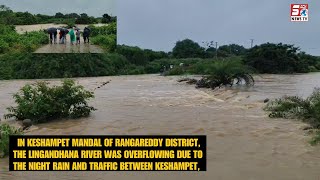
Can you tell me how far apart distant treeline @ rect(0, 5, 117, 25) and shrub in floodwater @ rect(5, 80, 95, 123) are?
275 inches

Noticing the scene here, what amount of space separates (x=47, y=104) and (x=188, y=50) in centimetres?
5931

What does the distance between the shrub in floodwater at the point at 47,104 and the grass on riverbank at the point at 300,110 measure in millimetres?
4574

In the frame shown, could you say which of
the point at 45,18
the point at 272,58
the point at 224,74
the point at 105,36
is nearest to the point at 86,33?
the point at 105,36

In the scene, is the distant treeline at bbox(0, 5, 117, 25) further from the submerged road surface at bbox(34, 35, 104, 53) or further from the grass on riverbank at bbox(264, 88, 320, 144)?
the grass on riverbank at bbox(264, 88, 320, 144)

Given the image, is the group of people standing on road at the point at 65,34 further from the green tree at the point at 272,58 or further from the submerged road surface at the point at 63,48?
the green tree at the point at 272,58

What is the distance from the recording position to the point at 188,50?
67875mm

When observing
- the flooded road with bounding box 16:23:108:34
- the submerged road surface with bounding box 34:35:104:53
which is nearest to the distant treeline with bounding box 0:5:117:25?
the flooded road with bounding box 16:23:108:34

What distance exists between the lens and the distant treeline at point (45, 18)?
55.7ft

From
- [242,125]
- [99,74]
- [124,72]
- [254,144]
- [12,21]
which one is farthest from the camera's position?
[124,72]

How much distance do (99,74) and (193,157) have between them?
38.9 m

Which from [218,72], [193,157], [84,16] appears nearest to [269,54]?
[218,72]

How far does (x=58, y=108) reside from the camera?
966 centimetres

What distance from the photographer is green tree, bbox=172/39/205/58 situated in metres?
67.9

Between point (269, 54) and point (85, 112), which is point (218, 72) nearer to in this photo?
point (85, 112)
